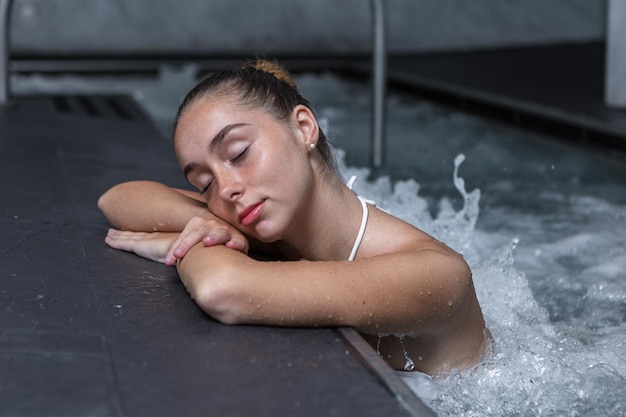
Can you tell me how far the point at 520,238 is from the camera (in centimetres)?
357

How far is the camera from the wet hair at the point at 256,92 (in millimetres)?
1826

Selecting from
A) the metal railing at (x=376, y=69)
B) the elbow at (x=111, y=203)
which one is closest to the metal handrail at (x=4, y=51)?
the metal railing at (x=376, y=69)

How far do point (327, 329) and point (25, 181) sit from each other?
5.06 ft

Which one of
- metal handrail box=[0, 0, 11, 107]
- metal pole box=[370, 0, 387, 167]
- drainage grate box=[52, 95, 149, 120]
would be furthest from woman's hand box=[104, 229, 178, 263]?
drainage grate box=[52, 95, 149, 120]

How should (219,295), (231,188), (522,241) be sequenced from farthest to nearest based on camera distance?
(522,241), (231,188), (219,295)

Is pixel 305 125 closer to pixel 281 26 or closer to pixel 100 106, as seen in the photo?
pixel 100 106

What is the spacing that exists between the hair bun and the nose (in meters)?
0.36

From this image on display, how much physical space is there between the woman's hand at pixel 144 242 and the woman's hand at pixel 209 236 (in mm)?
151

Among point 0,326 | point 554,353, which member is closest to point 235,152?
point 0,326

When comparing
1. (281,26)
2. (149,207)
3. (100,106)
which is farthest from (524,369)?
(281,26)

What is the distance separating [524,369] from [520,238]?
1652mm

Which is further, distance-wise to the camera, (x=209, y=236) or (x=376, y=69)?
(x=376, y=69)

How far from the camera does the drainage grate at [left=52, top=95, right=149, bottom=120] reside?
4844mm

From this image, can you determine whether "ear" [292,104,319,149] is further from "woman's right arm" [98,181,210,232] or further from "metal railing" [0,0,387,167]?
"metal railing" [0,0,387,167]
